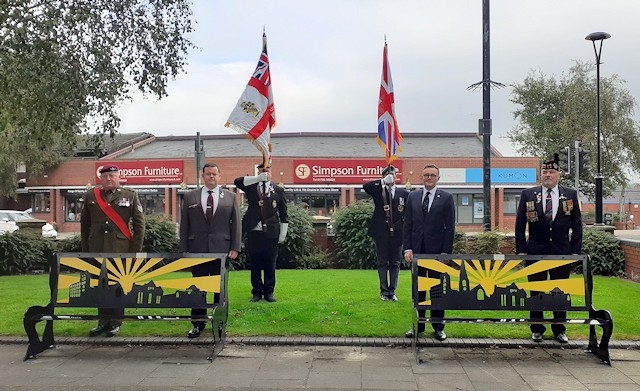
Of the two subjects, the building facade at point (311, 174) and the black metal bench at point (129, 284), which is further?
the building facade at point (311, 174)

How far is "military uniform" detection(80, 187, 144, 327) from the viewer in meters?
7.40

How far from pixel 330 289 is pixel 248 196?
2290mm

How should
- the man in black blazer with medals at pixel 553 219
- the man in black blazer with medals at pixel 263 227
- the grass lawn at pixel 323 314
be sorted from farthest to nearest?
the man in black blazer with medals at pixel 263 227 → the grass lawn at pixel 323 314 → the man in black blazer with medals at pixel 553 219

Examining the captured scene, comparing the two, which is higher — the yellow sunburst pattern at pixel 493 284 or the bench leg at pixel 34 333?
the yellow sunburst pattern at pixel 493 284

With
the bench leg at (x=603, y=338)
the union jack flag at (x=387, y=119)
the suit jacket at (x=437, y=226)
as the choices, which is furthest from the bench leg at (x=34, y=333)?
the bench leg at (x=603, y=338)

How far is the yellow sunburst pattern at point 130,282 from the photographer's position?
21.5 ft

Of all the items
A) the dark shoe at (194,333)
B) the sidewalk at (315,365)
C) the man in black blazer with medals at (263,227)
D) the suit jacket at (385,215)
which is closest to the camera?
the sidewalk at (315,365)

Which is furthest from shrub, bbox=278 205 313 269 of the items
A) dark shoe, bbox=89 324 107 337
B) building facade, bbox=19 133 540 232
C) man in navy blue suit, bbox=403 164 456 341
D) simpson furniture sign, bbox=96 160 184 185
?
simpson furniture sign, bbox=96 160 184 185

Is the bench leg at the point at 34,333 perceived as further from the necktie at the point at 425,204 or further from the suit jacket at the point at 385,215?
the suit jacket at the point at 385,215

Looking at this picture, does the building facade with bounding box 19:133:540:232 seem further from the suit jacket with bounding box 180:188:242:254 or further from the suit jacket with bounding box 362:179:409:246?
the suit jacket with bounding box 180:188:242:254

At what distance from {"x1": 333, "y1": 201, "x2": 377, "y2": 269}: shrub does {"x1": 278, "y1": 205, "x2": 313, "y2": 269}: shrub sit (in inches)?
28.5

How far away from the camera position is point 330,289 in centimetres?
1009

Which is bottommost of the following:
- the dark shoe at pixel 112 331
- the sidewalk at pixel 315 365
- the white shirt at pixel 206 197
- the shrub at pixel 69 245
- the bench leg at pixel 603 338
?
the sidewalk at pixel 315 365

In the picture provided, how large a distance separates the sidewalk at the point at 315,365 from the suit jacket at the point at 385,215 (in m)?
2.27
